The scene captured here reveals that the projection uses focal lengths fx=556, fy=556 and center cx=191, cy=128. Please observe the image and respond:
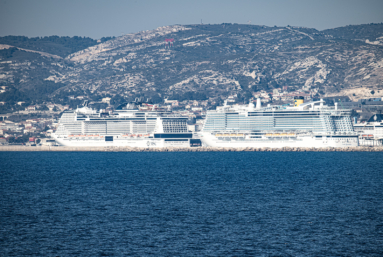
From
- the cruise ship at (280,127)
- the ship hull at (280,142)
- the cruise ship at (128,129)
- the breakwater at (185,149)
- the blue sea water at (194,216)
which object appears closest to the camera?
the blue sea water at (194,216)

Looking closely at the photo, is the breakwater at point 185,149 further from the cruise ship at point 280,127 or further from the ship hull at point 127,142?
the ship hull at point 127,142

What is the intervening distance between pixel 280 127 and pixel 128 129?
113 ft

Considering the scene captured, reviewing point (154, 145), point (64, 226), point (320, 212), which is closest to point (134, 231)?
point (64, 226)

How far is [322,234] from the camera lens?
28016 mm

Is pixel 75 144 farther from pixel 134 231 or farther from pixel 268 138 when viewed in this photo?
pixel 134 231

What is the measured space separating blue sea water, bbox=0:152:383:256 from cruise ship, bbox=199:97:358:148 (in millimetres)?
48535

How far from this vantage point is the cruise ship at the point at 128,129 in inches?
4606

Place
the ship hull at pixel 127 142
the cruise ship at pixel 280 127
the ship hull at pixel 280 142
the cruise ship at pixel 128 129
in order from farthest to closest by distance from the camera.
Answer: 1. the cruise ship at pixel 128 129
2. the ship hull at pixel 127 142
3. the cruise ship at pixel 280 127
4. the ship hull at pixel 280 142

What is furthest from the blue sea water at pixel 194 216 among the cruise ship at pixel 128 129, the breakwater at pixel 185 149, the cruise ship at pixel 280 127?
the cruise ship at pixel 128 129

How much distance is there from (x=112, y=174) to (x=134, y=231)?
32.4 meters

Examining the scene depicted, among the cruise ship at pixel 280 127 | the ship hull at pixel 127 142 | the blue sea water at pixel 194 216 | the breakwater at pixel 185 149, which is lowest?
the blue sea water at pixel 194 216

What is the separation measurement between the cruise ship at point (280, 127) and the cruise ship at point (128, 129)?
8.34m

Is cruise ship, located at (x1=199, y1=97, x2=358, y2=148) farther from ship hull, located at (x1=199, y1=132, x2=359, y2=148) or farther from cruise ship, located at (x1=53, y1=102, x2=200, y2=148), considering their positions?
cruise ship, located at (x1=53, y1=102, x2=200, y2=148)

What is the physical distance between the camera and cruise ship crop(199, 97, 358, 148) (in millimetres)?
102000
